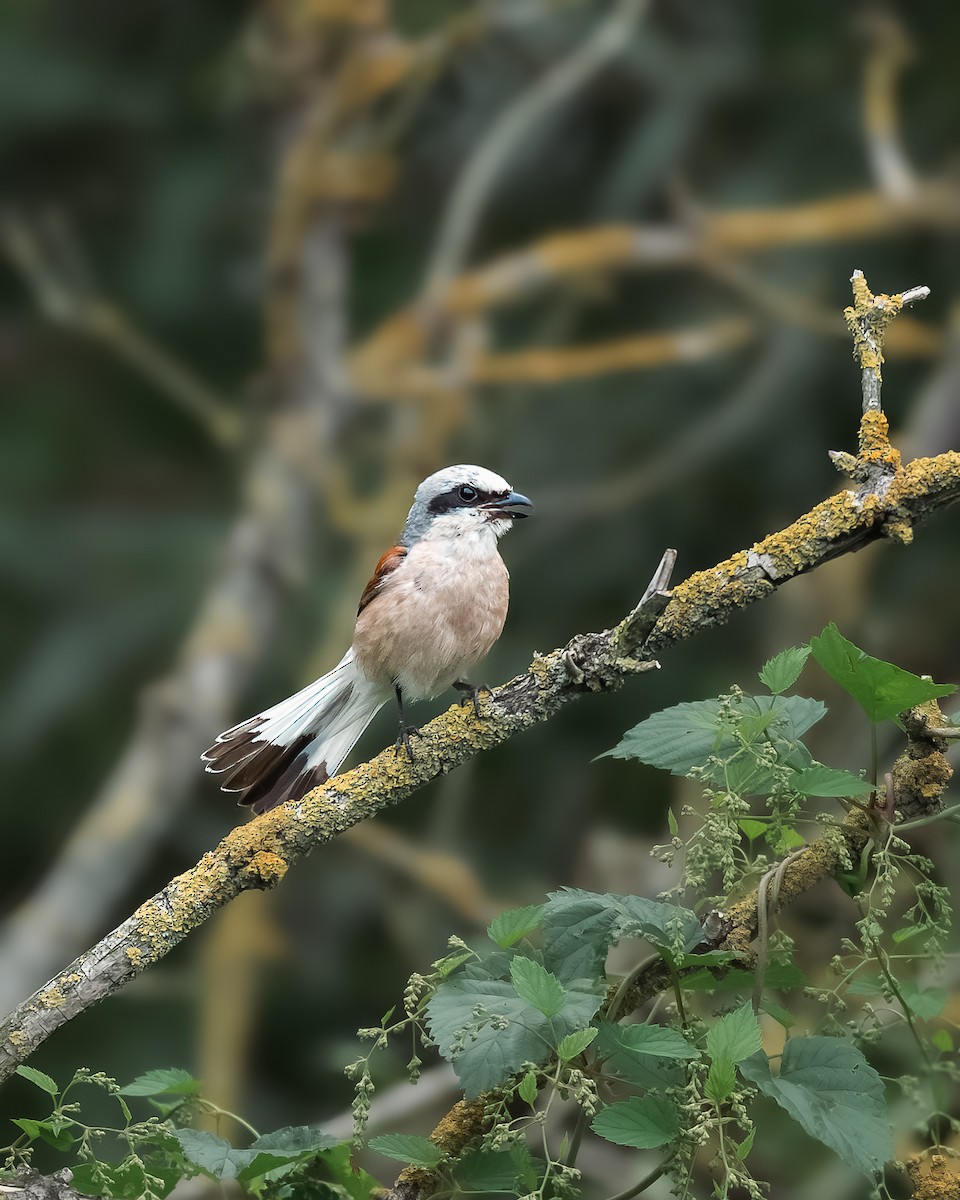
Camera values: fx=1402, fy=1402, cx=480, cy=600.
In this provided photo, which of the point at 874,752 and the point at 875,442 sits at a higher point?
the point at 875,442

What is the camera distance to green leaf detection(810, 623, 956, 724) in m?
0.77

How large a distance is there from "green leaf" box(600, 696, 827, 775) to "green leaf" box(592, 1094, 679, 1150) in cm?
18

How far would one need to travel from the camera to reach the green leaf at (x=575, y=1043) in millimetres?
692

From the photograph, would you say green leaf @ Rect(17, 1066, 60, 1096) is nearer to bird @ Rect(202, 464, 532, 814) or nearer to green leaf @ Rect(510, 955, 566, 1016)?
green leaf @ Rect(510, 955, 566, 1016)

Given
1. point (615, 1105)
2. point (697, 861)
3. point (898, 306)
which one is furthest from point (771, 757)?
point (898, 306)

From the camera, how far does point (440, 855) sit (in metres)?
2.85

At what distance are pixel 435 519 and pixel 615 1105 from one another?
75cm

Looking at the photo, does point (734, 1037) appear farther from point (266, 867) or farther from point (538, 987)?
point (266, 867)

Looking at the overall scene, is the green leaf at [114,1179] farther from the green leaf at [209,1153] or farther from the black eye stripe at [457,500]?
the black eye stripe at [457,500]

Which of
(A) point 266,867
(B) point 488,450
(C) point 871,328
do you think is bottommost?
(A) point 266,867

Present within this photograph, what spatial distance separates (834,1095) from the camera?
28.5 inches

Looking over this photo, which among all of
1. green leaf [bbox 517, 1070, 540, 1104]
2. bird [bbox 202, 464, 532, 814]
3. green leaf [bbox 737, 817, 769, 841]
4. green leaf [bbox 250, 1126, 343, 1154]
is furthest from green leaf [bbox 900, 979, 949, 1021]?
bird [bbox 202, 464, 532, 814]

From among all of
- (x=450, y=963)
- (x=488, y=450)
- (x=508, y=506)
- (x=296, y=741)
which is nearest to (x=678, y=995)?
(x=450, y=963)

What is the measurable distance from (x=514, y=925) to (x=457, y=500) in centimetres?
66
